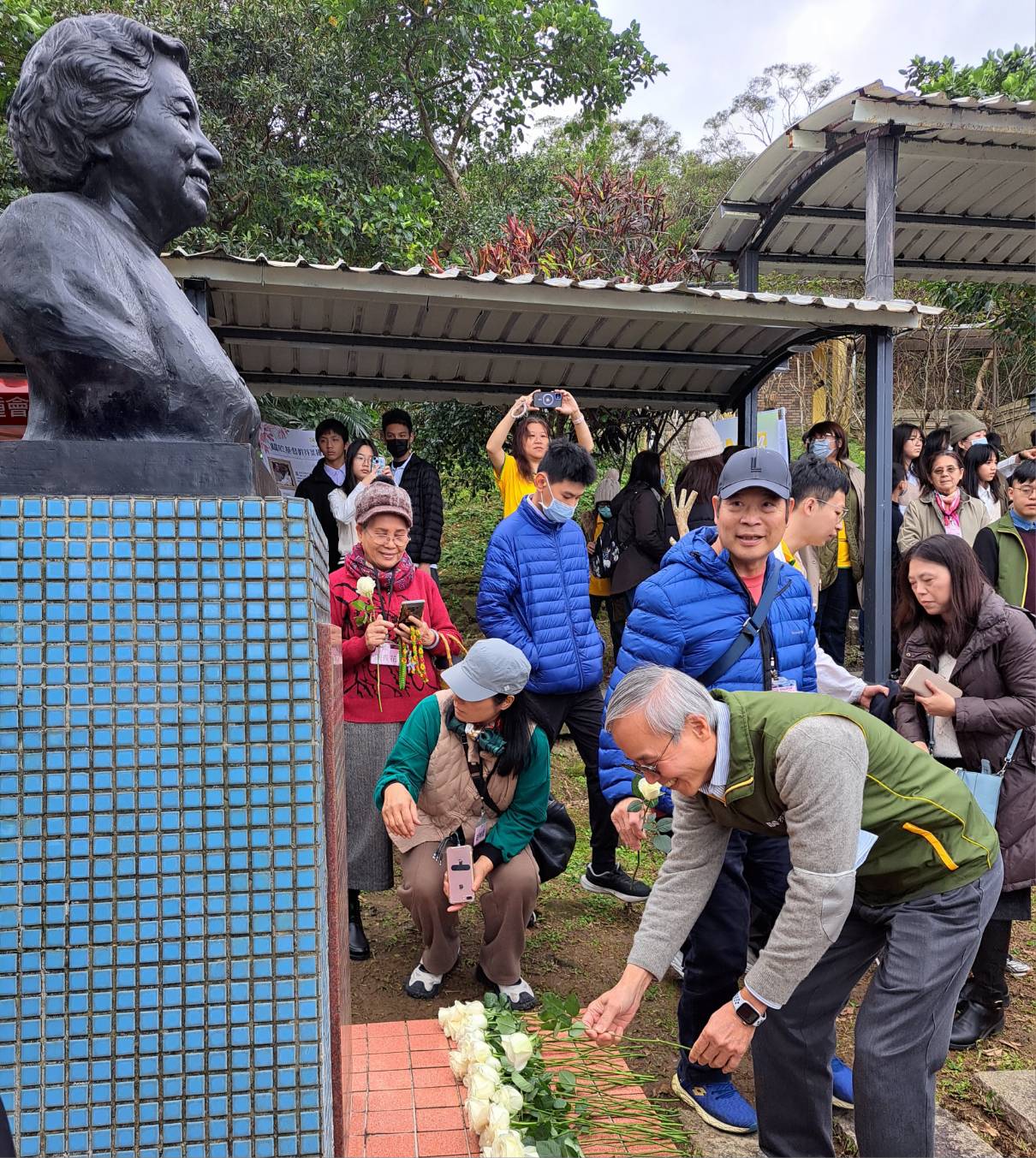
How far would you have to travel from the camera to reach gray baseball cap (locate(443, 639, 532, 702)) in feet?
10.5

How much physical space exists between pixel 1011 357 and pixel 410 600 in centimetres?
1375

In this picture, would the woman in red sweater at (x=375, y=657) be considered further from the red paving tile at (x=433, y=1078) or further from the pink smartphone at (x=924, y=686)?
the pink smartphone at (x=924, y=686)

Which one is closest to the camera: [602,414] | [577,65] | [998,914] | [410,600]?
[998,914]

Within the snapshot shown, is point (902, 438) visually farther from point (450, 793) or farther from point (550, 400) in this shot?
point (450, 793)

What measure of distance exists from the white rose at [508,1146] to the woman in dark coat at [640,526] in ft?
14.3

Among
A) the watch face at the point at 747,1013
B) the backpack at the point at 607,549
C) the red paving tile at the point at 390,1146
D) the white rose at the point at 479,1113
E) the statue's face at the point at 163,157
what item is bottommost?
the red paving tile at the point at 390,1146

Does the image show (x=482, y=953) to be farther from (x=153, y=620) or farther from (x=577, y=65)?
(x=577, y=65)

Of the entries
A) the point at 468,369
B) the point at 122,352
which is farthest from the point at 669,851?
the point at 468,369

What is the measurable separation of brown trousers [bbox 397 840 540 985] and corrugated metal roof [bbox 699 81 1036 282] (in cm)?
509

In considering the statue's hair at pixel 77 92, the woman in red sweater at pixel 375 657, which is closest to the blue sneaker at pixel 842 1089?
the woman in red sweater at pixel 375 657

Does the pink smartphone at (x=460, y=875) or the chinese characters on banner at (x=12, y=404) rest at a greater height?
the chinese characters on banner at (x=12, y=404)

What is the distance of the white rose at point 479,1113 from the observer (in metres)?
2.25

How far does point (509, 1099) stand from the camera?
89.3 inches

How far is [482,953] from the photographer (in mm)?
3596
